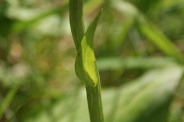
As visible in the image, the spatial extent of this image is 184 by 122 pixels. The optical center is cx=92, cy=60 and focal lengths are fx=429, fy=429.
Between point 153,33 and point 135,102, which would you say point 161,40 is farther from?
point 135,102

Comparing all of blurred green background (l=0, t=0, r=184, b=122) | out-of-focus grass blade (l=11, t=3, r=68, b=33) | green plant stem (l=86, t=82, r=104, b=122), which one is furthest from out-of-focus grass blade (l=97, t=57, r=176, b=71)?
green plant stem (l=86, t=82, r=104, b=122)

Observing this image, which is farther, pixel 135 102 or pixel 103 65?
pixel 103 65

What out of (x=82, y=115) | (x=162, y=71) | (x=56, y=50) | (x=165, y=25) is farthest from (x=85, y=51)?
(x=165, y=25)

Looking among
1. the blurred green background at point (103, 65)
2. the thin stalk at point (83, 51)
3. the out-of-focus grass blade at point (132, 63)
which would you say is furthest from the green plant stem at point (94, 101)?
the out-of-focus grass blade at point (132, 63)

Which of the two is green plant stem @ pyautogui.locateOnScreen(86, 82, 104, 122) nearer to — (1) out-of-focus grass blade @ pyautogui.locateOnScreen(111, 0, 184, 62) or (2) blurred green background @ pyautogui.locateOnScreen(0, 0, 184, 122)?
(2) blurred green background @ pyautogui.locateOnScreen(0, 0, 184, 122)

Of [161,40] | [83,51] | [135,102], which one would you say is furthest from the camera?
[161,40]

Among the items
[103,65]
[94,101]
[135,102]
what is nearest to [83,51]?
[94,101]

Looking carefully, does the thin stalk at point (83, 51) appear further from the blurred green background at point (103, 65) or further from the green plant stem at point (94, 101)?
the blurred green background at point (103, 65)
